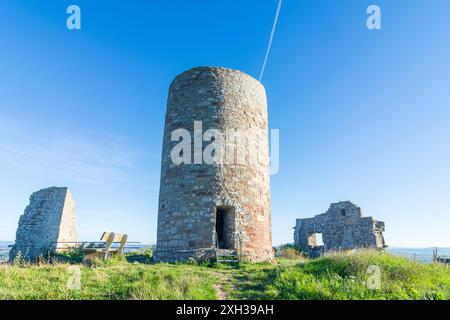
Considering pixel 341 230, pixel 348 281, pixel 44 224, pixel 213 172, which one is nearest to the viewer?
pixel 348 281

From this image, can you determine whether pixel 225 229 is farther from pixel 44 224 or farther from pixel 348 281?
pixel 44 224

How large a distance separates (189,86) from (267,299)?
341 inches

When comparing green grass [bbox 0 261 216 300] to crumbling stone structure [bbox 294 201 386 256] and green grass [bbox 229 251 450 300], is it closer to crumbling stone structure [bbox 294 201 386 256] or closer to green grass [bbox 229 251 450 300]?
green grass [bbox 229 251 450 300]

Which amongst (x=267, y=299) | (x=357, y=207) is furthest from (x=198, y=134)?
(x=357, y=207)

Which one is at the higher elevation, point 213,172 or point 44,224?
point 213,172

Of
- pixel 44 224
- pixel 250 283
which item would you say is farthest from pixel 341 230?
pixel 44 224

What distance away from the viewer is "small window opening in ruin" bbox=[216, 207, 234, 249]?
10.3 m

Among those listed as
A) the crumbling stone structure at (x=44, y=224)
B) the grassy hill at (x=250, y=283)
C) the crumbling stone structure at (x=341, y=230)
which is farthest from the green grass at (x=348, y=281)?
the crumbling stone structure at (x=44, y=224)

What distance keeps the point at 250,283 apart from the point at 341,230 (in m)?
15.5

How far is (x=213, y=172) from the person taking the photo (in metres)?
10.6

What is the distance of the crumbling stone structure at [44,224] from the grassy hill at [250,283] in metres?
10.7

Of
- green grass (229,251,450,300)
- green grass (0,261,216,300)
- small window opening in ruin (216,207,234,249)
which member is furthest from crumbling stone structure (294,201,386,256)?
green grass (0,261,216,300)
